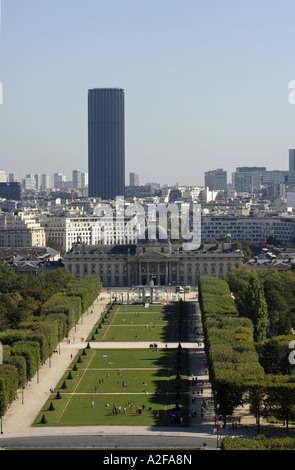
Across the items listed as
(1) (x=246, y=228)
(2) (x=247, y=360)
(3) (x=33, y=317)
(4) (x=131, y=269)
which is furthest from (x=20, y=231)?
(2) (x=247, y=360)

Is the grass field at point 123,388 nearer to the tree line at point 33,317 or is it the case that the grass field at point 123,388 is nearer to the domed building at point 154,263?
the tree line at point 33,317

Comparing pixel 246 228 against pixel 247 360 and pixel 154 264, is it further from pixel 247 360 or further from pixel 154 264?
pixel 247 360

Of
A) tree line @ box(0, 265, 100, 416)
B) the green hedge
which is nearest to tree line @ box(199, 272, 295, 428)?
the green hedge

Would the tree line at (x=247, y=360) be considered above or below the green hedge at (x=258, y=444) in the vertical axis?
below

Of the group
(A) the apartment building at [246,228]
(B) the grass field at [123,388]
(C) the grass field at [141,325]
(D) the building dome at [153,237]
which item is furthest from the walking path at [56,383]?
(A) the apartment building at [246,228]

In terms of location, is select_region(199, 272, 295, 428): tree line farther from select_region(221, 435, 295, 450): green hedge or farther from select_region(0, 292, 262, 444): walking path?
select_region(221, 435, 295, 450): green hedge

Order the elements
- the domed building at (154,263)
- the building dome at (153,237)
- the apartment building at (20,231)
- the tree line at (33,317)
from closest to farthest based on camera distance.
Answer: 1. the tree line at (33,317)
2. the domed building at (154,263)
3. the building dome at (153,237)
4. the apartment building at (20,231)
